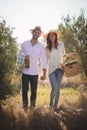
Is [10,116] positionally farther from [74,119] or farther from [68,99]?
[68,99]

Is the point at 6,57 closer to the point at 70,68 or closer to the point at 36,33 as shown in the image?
the point at 36,33

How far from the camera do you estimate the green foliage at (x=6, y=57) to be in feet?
27.8

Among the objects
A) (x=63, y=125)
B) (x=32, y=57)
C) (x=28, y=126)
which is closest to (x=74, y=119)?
(x=63, y=125)

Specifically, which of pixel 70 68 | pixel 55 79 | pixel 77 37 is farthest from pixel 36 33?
pixel 77 37

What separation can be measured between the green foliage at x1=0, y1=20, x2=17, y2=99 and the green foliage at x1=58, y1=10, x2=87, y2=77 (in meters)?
6.62

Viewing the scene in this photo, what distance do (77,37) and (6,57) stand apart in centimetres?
771

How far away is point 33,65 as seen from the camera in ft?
28.2

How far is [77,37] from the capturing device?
51.8 feet

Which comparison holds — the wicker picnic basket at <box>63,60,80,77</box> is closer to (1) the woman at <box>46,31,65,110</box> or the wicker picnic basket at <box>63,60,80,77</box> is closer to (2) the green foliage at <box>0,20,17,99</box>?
(1) the woman at <box>46,31,65,110</box>

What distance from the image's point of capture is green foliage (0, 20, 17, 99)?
27.8 ft

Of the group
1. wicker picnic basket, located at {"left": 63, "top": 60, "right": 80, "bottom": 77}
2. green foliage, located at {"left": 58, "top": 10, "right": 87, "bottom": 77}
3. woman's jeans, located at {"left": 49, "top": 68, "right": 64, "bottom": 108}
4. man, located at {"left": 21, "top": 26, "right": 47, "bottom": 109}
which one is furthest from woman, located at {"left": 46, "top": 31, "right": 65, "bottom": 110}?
green foliage, located at {"left": 58, "top": 10, "right": 87, "bottom": 77}

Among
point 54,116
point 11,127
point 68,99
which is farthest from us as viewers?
point 68,99

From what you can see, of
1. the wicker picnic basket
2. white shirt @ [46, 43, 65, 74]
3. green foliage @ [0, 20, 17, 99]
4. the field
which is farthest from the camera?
the wicker picnic basket

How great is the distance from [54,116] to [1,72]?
5.49 feet
